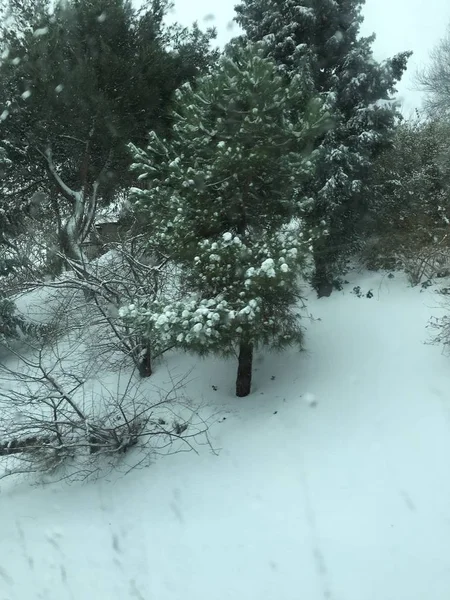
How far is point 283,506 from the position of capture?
19.8 ft

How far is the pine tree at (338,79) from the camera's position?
1026 centimetres

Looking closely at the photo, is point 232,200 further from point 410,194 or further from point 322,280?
point 410,194

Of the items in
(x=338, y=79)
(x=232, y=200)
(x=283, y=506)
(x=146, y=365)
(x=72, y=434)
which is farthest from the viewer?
(x=338, y=79)

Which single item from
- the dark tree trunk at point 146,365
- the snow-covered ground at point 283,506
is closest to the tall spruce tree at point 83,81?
the dark tree trunk at point 146,365

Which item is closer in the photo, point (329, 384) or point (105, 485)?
point (105, 485)

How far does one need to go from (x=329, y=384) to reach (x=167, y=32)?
11.9 metres

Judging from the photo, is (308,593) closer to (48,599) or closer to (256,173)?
(48,599)

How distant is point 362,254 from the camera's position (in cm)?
1256

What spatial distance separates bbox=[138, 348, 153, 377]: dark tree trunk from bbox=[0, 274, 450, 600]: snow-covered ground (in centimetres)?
151

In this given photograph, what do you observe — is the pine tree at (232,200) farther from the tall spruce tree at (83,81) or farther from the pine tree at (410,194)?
the tall spruce tree at (83,81)

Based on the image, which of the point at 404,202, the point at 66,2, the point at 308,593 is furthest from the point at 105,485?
the point at 66,2

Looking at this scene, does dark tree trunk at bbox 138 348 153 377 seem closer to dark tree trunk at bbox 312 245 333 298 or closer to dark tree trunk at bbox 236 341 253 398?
dark tree trunk at bbox 236 341 253 398

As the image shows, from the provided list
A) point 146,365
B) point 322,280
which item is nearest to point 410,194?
point 322,280

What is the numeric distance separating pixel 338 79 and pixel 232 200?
502cm
